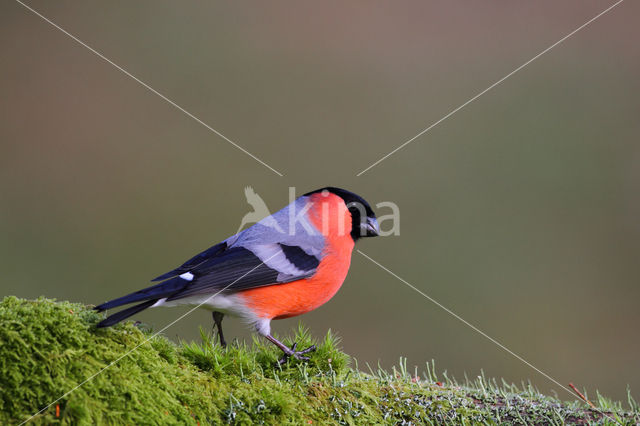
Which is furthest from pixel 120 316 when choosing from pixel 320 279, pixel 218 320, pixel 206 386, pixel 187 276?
pixel 320 279

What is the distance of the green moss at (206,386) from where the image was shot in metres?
2.00

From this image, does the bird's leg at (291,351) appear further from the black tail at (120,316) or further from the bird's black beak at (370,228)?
the bird's black beak at (370,228)

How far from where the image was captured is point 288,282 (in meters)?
3.20

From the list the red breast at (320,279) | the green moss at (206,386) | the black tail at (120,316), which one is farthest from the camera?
the red breast at (320,279)

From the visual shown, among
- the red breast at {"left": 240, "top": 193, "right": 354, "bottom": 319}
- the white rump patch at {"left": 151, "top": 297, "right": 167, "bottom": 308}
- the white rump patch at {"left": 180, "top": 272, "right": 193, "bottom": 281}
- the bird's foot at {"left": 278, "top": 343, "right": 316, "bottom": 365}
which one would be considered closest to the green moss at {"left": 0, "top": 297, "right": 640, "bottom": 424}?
the bird's foot at {"left": 278, "top": 343, "right": 316, "bottom": 365}

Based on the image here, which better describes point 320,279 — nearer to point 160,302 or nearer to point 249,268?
point 249,268

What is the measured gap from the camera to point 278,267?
3.19m

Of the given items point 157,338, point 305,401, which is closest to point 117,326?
point 157,338

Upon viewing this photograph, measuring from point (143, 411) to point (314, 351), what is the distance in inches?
38.2

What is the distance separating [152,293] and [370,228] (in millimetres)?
1538

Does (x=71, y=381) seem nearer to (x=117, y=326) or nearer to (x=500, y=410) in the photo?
(x=117, y=326)

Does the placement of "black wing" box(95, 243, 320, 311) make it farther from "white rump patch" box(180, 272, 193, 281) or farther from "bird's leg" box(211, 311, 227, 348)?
"bird's leg" box(211, 311, 227, 348)

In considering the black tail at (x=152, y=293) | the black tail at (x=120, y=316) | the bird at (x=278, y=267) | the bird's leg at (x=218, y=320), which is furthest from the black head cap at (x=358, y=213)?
the black tail at (x=120, y=316)

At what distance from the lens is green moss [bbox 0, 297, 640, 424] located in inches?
78.8
